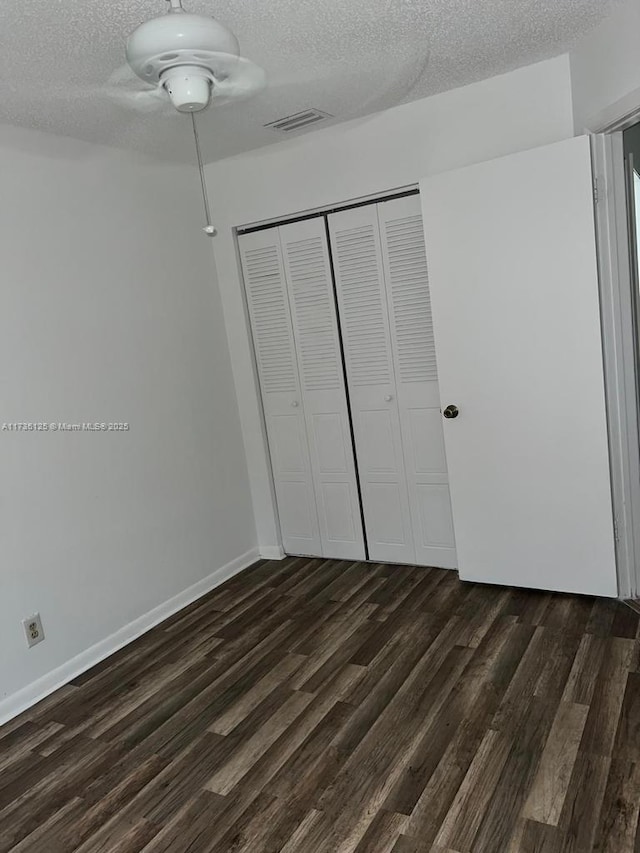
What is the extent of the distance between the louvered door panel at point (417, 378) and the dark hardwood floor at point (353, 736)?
0.39m

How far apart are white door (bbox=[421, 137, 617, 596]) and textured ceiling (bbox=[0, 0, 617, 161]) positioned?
440 mm

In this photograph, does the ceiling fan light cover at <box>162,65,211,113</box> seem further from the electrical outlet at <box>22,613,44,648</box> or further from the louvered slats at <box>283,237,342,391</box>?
the electrical outlet at <box>22,613,44,648</box>

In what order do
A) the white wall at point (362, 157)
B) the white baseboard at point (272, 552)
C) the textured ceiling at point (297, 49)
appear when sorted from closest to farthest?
the textured ceiling at point (297, 49) → the white wall at point (362, 157) → the white baseboard at point (272, 552)

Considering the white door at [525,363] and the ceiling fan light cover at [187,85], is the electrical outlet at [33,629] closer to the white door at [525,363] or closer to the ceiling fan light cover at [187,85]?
the white door at [525,363]

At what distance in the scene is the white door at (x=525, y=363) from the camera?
279cm

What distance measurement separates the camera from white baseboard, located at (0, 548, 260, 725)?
2.72 meters

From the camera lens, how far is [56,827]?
2023mm

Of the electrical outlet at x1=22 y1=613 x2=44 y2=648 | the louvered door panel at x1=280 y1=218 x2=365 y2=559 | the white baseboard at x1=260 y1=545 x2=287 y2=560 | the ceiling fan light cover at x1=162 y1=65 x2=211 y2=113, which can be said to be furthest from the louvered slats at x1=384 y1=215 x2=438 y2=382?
the electrical outlet at x1=22 y1=613 x2=44 y2=648


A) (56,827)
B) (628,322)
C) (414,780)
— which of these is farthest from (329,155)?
(56,827)

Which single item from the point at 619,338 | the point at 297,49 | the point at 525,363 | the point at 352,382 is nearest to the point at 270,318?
the point at 352,382

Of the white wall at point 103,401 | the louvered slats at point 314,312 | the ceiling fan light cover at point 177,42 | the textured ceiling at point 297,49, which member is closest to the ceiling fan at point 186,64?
the ceiling fan light cover at point 177,42

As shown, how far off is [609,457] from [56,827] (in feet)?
8.34

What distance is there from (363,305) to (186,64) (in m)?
2.03

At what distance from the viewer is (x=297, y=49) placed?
2299mm
